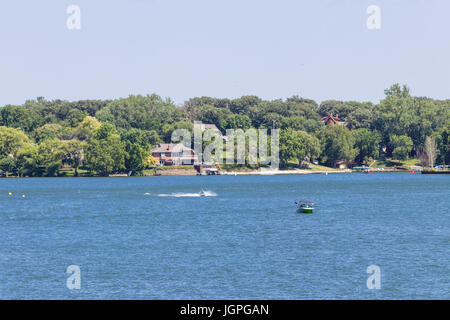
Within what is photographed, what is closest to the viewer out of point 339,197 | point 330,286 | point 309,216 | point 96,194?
point 330,286

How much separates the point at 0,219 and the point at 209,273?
165 ft

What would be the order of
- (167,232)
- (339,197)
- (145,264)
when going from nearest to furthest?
(145,264)
(167,232)
(339,197)

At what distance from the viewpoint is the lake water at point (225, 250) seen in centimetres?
4203

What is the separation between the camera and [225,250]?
191 feet

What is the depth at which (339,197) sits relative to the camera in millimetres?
125000

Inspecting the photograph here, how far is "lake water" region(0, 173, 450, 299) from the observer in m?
42.0

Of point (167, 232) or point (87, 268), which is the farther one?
point (167, 232)

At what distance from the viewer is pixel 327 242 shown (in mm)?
62844
